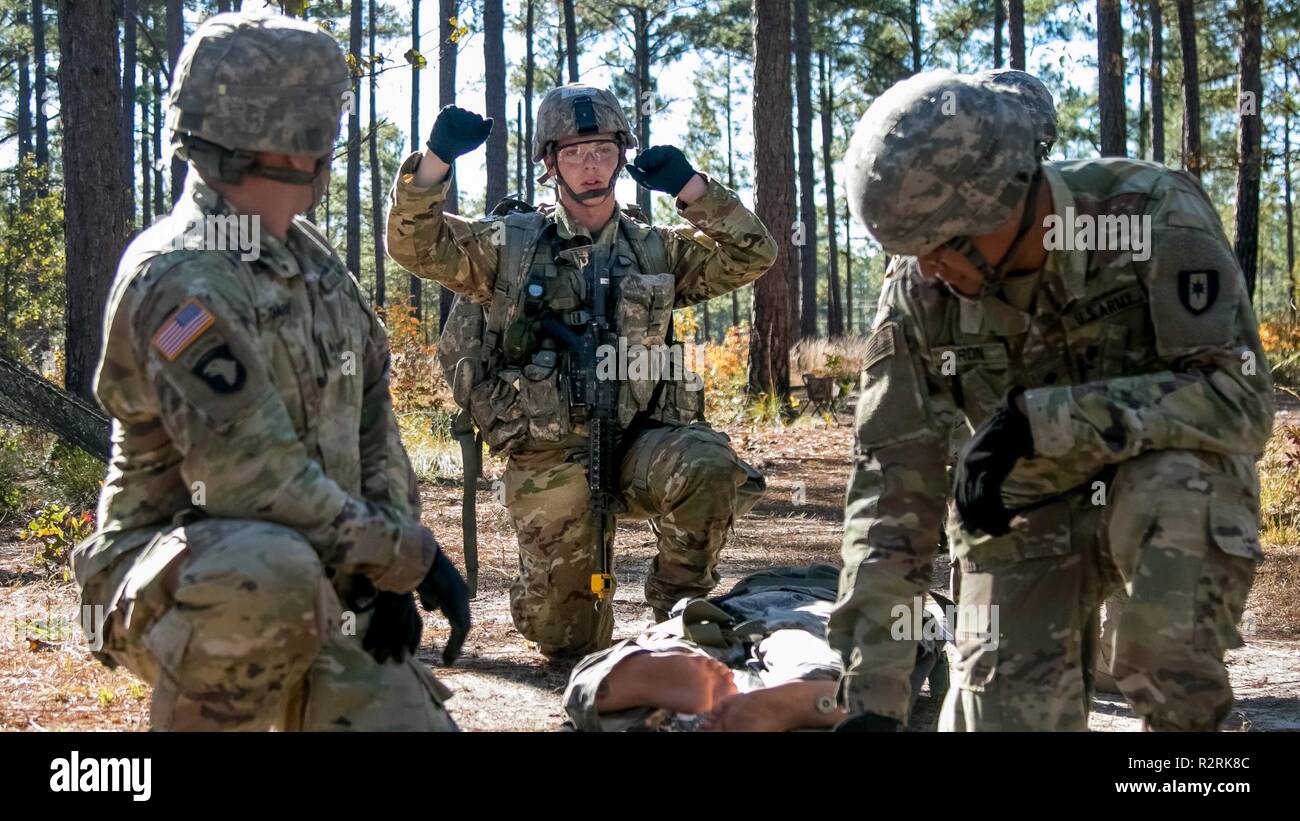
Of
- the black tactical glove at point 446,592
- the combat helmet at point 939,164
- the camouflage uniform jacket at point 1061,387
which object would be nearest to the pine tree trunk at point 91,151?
the black tactical glove at point 446,592

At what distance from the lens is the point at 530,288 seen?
5.57m

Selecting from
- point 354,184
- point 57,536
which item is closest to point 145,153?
point 354,184

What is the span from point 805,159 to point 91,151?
69.6ft

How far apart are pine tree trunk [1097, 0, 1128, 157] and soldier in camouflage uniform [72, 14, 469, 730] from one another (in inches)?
593

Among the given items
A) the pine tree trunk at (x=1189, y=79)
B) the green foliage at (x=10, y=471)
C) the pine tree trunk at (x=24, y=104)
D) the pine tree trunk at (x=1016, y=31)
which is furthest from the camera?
the pine tree trunk at (x=24, y=104)

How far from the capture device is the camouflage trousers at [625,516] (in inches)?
207

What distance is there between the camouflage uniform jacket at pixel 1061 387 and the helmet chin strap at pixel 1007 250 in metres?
0.05

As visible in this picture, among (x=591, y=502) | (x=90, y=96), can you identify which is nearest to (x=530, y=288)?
(x=591, y=502)

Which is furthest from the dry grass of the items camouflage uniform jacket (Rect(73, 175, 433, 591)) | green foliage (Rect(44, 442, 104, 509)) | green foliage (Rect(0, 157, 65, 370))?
green foliage (Rect(0, 157, 65, 370))

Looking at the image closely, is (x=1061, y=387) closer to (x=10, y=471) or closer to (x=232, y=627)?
(x=232, y=627)

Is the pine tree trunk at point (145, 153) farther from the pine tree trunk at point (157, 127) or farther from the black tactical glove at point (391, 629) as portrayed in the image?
the black tactical glove at point (391, 629)

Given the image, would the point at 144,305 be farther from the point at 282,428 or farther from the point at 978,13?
the point at 978,13

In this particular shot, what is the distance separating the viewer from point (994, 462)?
2.96 metres

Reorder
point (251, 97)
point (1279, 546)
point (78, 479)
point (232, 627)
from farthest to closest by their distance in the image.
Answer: point (78, 479) → point (1279, 546) → point (251, 97) → point (232, 627)
